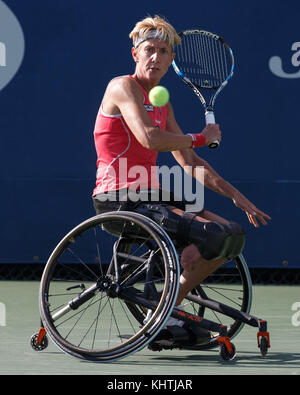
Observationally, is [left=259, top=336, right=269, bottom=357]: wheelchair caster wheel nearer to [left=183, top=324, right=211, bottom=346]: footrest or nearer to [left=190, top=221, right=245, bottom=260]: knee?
[left=183, top=324, right=211, bottom=346]: footrest

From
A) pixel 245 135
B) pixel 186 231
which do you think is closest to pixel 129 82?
pixel 186 231

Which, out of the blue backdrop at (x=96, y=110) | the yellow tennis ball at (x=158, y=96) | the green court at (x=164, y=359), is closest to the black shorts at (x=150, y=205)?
the yellow tennis ball at (x=158, y=96)

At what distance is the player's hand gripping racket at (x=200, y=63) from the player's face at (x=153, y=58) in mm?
407

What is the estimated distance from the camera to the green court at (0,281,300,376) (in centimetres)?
332

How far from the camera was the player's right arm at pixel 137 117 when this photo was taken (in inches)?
138

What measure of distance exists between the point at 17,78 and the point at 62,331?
8.59 feet

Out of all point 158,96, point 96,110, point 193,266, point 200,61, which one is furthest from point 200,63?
point 96,110

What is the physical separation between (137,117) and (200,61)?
3.60 feet

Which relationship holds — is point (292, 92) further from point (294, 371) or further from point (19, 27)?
point (294, 371)

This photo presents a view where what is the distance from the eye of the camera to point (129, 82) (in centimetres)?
364

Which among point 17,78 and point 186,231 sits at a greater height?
point 17,78

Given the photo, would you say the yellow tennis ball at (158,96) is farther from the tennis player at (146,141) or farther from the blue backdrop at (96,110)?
the blue backdrop at (96,110)

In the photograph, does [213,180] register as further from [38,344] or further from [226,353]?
[38,344]
